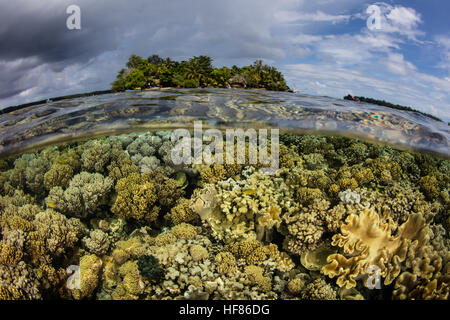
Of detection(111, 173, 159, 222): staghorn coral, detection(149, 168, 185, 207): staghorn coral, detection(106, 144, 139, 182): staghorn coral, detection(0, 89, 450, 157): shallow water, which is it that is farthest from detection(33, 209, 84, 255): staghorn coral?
detection(0, 89, 450, 157): shallow water

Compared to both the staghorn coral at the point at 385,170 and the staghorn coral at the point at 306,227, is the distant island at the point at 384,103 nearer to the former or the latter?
the staghorn coral at the point at 385,170

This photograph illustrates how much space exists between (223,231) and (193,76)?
11.4 metres

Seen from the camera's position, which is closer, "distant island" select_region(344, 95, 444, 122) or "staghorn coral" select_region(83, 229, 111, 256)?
"staghorn coral" select_region(83, 229, 111, 256)

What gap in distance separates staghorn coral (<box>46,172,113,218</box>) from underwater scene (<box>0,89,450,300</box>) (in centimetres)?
4

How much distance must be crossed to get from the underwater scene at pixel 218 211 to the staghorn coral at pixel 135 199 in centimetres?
4

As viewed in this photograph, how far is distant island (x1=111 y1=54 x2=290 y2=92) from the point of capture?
41.8 feet

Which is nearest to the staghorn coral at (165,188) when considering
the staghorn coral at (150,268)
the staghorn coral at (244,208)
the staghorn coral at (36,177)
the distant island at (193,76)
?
the staghorn coral at (244,208)

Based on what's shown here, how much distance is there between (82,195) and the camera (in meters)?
5.86

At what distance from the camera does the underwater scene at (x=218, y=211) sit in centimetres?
429

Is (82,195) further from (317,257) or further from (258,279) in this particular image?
(317,257)

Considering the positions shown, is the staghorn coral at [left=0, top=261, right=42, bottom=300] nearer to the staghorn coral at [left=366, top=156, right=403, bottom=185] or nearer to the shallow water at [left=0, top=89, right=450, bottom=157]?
the shallow water at [left=0, top=89, right=450, bottom=157]

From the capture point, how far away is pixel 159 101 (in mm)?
8492
